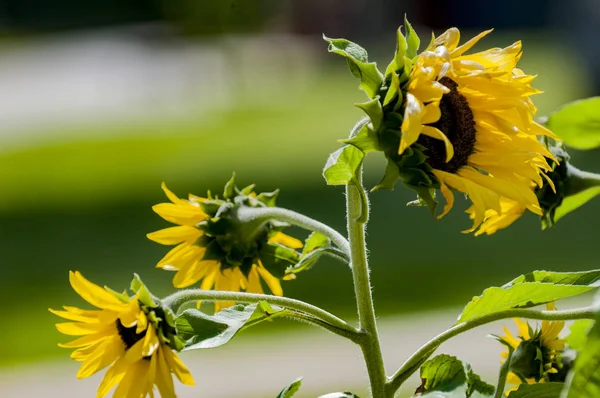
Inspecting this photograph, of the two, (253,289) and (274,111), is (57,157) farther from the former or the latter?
(253,289)

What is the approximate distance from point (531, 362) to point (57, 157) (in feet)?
16.4

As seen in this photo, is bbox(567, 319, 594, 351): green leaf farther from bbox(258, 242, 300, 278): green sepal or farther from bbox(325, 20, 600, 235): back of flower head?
bbox(258, 242, 300, 278): green sepal

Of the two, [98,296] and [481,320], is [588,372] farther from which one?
[98,296]

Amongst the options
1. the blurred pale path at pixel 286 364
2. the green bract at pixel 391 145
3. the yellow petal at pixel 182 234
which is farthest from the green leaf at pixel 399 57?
the blurred pale path at pixel 286 364

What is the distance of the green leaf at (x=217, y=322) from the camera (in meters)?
0.47

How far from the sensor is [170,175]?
457 centimetres

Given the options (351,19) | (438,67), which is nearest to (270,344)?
(438,67)

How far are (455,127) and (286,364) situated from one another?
216cm

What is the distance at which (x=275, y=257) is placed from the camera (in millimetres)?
638

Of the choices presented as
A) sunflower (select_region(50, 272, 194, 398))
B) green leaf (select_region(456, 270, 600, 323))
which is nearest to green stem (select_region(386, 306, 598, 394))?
green leaf (select_region(456, 270, 600, 323))

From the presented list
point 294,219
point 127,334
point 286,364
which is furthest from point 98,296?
point 286,364

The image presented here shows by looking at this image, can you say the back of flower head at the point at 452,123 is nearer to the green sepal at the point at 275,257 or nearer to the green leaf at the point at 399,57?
Result: the green leaf at the point at 399,57

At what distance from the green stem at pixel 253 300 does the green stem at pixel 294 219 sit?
7cm

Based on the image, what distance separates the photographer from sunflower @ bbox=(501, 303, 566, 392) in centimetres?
56
